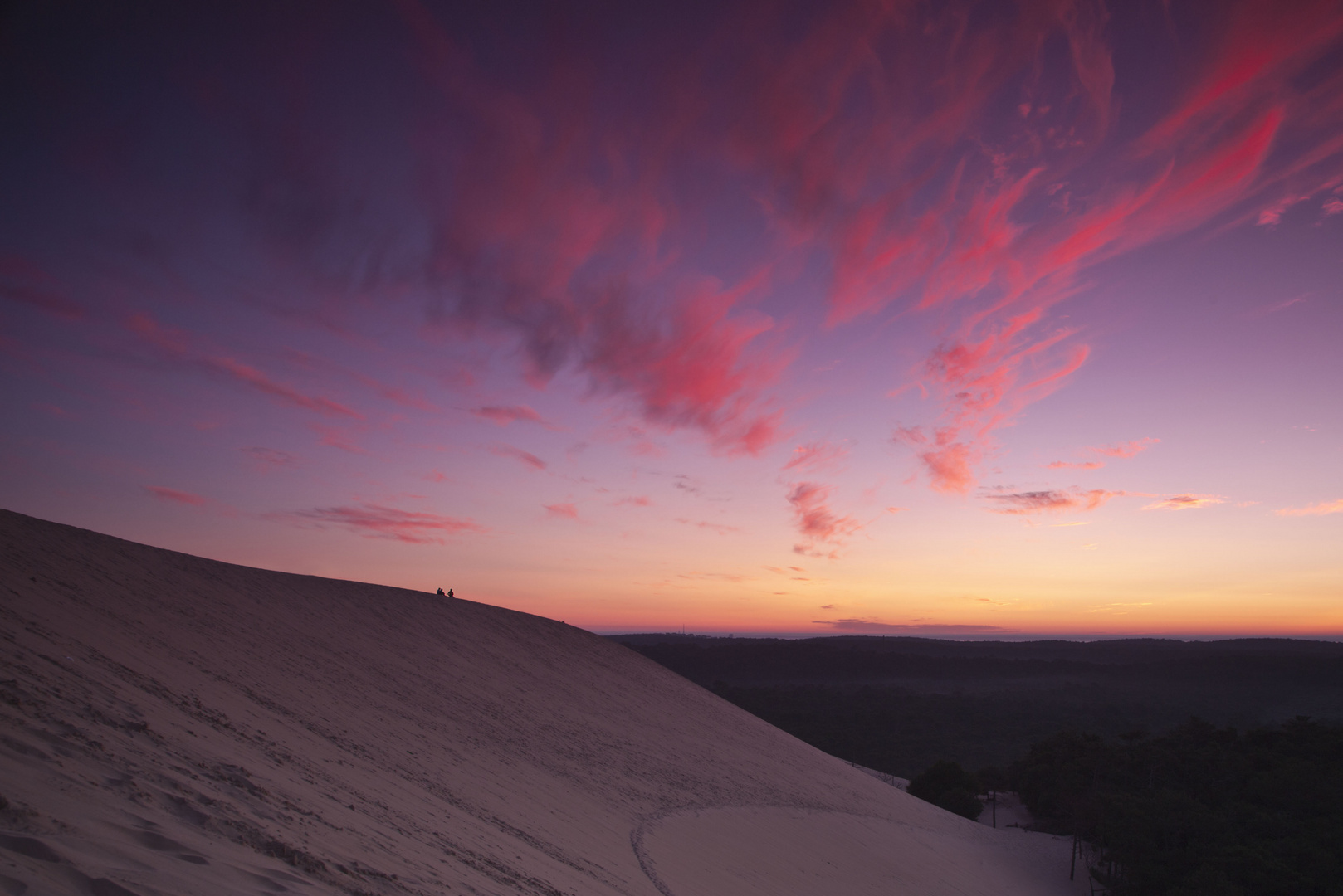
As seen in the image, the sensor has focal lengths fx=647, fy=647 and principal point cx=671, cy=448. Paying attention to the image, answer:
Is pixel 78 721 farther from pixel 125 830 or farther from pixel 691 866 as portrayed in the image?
pixel 691 866

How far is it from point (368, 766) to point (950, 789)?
3746 cm

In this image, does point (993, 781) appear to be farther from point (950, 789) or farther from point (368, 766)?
point (368, 766)

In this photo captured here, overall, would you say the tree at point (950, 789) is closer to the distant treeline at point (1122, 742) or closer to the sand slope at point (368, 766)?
the distant treeline at point (1122, 742)

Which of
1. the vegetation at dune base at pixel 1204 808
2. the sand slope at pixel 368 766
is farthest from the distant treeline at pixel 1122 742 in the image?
the sand slope at pixel 368 766

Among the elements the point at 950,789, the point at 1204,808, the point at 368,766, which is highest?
the point at 368,766

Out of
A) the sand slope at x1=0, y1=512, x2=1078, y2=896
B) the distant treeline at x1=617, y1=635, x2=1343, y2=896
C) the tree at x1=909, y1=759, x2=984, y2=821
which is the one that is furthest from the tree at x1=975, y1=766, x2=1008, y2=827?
the sand slope at x1=0, y1=512, x2=1078, y2=896

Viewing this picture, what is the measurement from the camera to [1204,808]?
22891 millimetres

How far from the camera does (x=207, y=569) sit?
20.6 meters

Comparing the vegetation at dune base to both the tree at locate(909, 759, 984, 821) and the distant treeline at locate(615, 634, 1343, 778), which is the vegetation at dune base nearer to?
the tree at locate(909, 759, 984, 821)

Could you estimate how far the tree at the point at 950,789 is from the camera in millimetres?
36375

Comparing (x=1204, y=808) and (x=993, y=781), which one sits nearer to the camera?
(x=1204, y=808)

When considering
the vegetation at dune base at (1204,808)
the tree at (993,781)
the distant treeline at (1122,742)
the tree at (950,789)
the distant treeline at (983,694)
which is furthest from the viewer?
the distant treeline at (983,694)

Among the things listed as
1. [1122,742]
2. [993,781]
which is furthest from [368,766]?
[1122,742]

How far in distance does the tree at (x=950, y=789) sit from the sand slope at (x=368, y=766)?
6006mm
